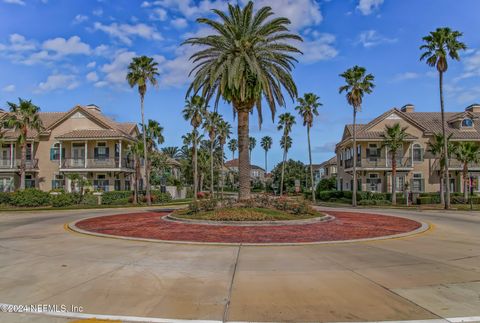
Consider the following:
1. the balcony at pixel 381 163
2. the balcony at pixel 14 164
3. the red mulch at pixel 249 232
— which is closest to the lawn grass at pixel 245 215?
the red mulch at pixel 249 232

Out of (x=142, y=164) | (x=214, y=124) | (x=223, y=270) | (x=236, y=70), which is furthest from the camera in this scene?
(x=214, y=124)

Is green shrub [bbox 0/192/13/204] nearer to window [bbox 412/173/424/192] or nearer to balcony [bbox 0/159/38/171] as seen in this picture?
balcony [bbox 0/159/38/171]

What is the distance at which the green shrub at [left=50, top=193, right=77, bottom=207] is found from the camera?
37.3 metres

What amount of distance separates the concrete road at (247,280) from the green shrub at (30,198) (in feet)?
85.7

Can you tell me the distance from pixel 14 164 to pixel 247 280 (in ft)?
144

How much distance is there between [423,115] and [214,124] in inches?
1135

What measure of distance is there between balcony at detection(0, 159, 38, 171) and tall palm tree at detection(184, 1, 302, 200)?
28344mm

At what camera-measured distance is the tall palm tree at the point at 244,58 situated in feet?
76.1

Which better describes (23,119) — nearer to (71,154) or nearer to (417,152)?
(71,154)

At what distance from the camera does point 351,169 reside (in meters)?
46.4

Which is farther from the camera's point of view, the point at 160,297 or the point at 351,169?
the point at 351,169

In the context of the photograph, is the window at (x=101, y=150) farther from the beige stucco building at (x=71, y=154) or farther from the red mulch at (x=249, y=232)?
the red mulch at (x=249, y=232)

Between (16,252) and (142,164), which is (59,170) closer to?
(142,164)

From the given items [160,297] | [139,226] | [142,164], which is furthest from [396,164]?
[160,297]
